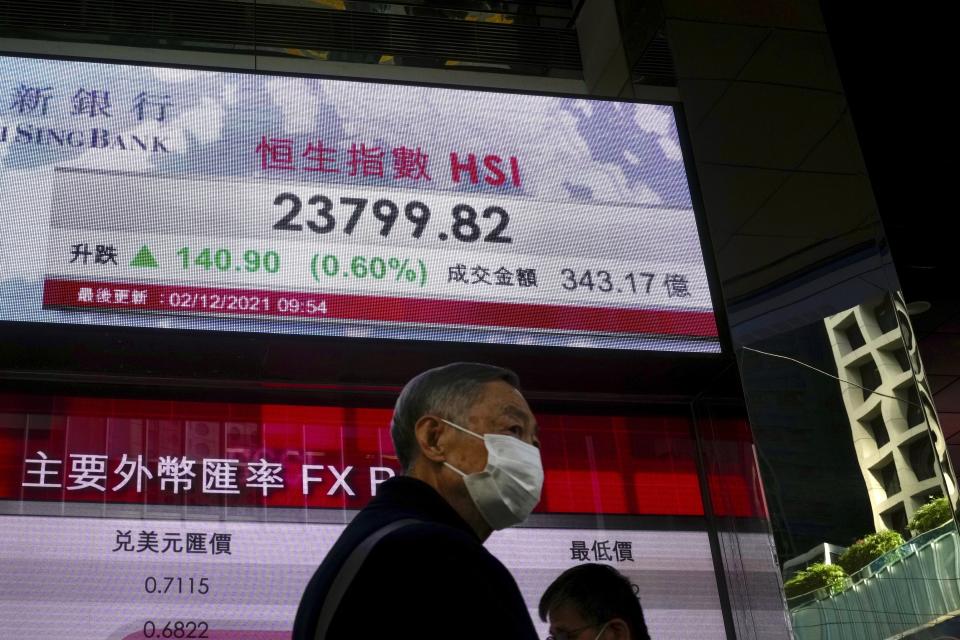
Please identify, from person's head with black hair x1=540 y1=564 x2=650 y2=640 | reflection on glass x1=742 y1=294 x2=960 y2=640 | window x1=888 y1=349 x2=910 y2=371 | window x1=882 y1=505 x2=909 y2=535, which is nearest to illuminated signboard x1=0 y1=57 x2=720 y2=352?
reflection on glass x1=742 y1=294 x2=960 y2=640

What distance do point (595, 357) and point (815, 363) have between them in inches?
34.6

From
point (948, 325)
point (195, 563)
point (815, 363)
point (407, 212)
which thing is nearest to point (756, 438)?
point (815, 363)

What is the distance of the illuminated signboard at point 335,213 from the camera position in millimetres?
3104

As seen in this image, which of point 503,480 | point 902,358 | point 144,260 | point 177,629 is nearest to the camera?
point 503,480

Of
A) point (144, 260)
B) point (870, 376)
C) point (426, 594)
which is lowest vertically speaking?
point (426, 594)

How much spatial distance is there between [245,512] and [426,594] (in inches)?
84.6

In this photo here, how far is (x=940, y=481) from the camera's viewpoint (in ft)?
11.3

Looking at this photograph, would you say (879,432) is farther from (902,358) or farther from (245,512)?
(245,512)

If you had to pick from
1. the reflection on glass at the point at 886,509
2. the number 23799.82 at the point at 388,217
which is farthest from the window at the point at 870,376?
the number 23799.82 at the point at 388,217

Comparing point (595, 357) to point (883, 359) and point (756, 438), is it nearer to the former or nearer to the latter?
point (756, 438)

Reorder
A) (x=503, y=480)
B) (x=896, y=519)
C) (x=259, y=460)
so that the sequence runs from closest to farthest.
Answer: (x=503, y=480) < (x=259, y=460) < (x=896, y=519)

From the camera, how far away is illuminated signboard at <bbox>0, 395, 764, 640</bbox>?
2916 millimetres

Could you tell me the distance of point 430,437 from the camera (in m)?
1.44

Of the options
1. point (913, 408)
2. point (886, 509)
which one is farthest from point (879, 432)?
point (886, 509)
